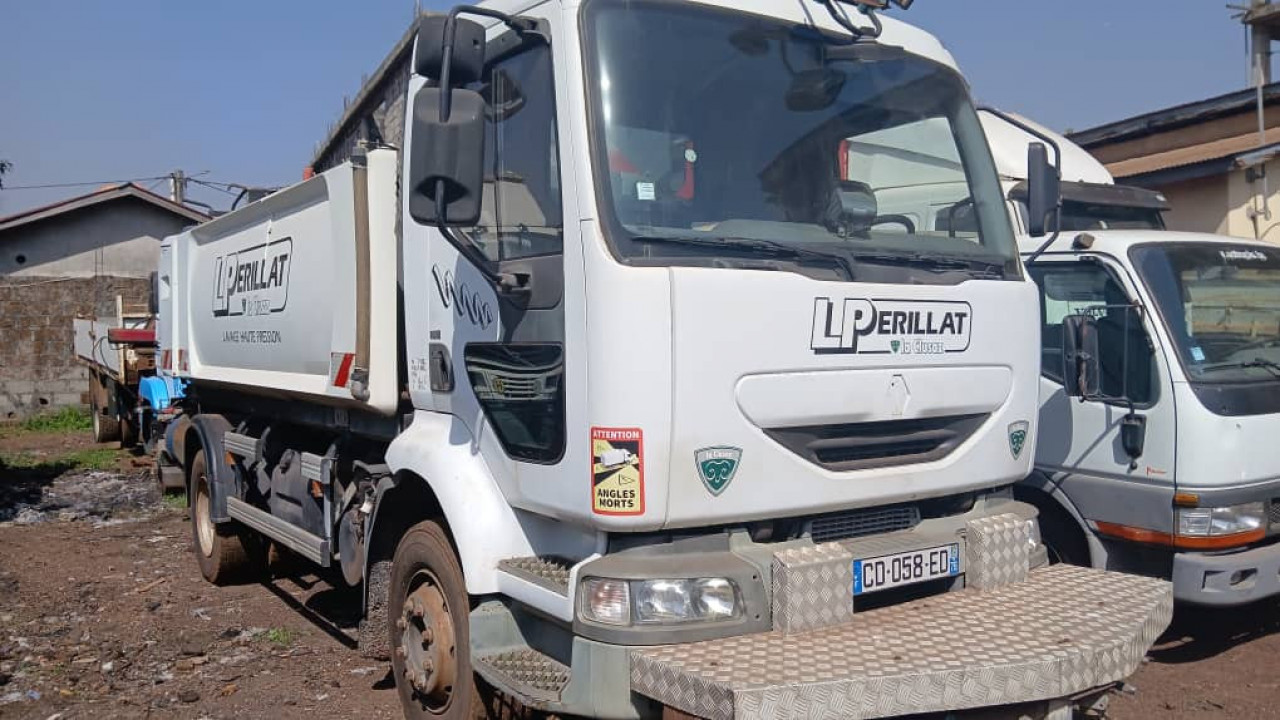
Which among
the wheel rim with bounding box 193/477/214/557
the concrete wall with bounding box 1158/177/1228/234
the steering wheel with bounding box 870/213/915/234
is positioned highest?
the concrete wall with bounding box 1158/177/1228/234

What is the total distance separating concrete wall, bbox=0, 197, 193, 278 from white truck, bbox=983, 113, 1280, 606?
19623mm

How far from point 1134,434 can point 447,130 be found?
370cm

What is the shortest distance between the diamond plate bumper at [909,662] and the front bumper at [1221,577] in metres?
1.53

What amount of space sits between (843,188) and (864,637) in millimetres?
1539

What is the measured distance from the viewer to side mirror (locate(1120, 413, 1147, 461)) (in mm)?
5195

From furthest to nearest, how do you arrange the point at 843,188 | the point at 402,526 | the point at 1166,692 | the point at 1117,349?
the point at 1117,349 → the point at 1166,692 → the point at 402,526 → the point at 843,188

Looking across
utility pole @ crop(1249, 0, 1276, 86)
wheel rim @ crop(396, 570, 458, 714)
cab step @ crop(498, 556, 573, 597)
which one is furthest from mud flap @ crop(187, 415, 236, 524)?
utility pole @ crop(1249, 0, 1276, 86)

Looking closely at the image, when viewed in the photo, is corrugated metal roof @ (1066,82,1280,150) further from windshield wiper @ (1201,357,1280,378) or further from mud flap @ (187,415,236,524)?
mud flap @ (187,415,236,524)

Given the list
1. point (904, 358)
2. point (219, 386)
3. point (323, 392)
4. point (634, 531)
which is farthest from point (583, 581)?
point (219, 386)

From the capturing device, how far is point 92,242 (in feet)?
70.6

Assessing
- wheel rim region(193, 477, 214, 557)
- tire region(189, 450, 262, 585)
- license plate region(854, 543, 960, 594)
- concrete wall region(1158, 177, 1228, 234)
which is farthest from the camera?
concrete wall region(1158, 177, 1228, 234)

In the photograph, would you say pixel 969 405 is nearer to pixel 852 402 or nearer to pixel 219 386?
pixel 852 402

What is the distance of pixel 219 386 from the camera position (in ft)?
24.4

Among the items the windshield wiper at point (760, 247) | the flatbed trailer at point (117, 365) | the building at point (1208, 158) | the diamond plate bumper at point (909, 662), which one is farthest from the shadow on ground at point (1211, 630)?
the flatbed trailer at point (117, 365)
